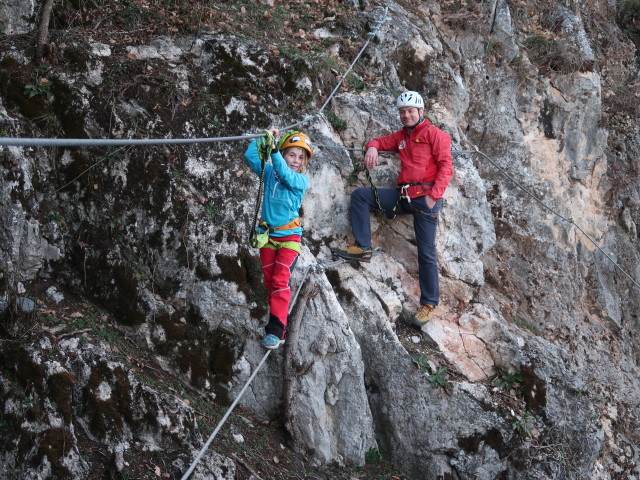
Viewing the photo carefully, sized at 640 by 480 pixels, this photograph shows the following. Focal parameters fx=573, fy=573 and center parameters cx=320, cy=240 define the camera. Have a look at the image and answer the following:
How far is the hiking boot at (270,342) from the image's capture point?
557 cm

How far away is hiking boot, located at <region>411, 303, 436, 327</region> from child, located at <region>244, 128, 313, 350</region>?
1869 mm

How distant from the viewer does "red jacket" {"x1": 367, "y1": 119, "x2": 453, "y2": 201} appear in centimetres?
668

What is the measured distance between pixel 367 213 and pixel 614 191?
6.21m

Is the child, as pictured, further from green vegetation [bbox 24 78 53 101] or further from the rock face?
green vegetation [bbox 24 78 53 101]

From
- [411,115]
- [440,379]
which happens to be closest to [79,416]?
[440,379]

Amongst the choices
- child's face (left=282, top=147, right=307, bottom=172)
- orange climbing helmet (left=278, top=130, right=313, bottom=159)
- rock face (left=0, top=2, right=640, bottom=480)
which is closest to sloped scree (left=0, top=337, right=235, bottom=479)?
rock face (left=0, top=2, right=640, bottom=480)

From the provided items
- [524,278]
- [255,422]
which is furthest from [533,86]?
[255,422]

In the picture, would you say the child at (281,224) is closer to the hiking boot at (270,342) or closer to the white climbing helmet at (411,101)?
the hiking boot at (270,342)

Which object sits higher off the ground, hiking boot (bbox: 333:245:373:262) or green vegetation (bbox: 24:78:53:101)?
green vegetation (bbox: 24:78:53:101)

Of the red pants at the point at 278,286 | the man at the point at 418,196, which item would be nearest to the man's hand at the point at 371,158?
the man at the point at 418,196

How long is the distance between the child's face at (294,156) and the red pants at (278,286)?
817mm

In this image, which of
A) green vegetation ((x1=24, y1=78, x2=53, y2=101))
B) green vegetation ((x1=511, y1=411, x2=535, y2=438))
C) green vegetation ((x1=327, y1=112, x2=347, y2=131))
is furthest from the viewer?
green vegetation ((x1=327, y1=112, x2=347, y2=131))

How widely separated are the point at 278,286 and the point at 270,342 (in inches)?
21.6

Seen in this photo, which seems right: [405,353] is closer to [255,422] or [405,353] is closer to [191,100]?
[255,422]
